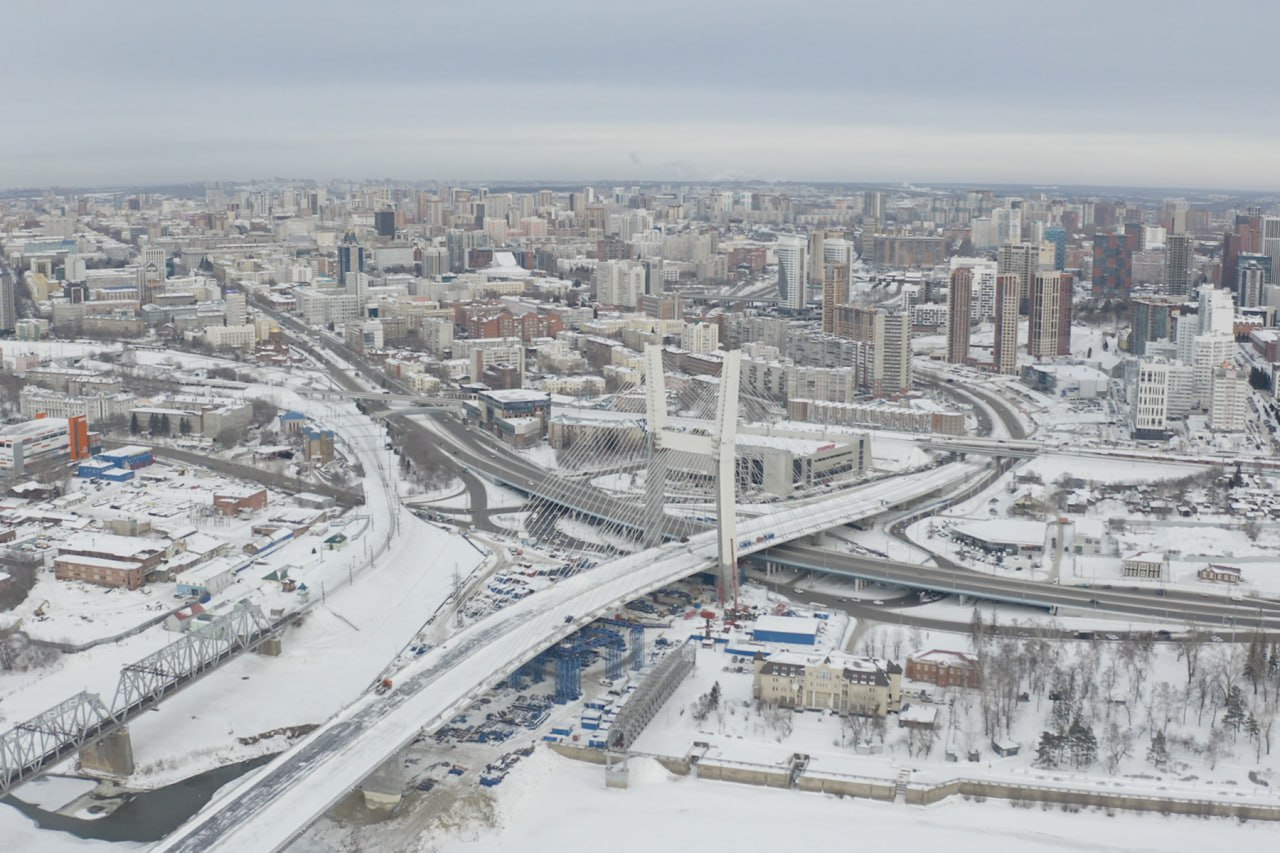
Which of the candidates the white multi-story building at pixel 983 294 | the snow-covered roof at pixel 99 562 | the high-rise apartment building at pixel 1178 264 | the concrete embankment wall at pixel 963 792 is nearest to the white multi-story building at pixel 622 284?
the white multi-story building at pixel 983 294

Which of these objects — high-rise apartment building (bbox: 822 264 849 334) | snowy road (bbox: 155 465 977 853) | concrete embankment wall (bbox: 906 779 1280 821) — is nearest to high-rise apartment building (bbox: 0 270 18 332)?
high-rise apartment building (bbox: 822 264 849 334)

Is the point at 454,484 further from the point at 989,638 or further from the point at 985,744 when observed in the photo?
the point at 985,744

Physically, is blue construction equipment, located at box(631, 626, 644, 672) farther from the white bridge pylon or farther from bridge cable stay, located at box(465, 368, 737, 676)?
the white bridge pylon

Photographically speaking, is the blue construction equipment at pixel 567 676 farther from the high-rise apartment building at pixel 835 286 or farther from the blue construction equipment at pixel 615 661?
the high-rise apartment building at pixel 835 286

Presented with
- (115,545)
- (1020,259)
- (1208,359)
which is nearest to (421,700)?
(115,545)

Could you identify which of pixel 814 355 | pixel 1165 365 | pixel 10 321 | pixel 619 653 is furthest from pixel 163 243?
pixel 619 653

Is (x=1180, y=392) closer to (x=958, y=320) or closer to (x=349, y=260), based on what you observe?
(x=958, y=320)
